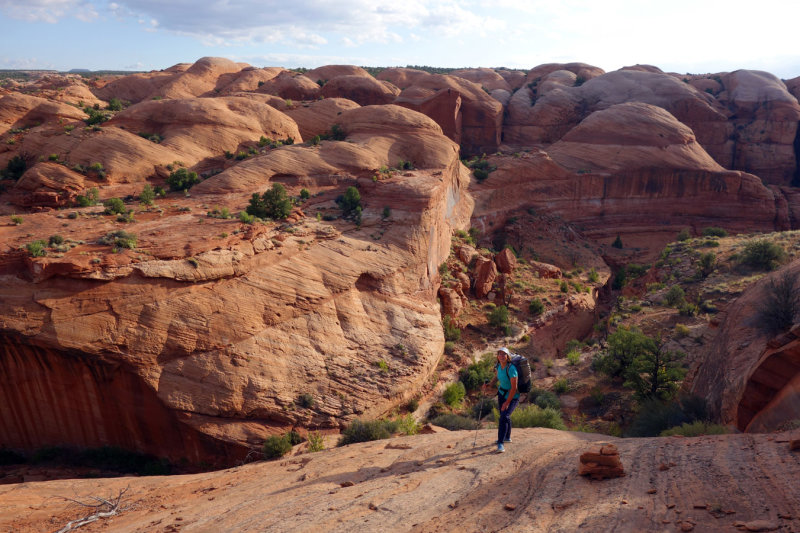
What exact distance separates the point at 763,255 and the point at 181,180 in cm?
3003

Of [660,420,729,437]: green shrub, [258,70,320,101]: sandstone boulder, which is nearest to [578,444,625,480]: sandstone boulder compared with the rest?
[660,420,729,437]: green shrub

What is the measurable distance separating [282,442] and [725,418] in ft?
39.4

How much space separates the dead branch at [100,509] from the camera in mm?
8453

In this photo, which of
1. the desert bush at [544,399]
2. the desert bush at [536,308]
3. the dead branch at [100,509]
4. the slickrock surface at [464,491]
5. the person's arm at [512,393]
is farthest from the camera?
the desert bush at [536,308]

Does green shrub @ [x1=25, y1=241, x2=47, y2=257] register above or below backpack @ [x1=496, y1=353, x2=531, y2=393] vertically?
above

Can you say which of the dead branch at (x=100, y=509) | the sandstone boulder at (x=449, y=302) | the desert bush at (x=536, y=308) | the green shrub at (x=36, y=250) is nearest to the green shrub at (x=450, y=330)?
the sandstone boulder at (x=449, y=302)

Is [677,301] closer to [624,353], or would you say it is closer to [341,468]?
[624,353]

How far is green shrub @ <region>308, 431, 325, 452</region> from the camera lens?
1345 centimetres

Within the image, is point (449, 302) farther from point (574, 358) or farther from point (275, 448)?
point (275, 448)

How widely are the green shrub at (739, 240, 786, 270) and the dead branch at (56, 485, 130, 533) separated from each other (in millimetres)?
27877

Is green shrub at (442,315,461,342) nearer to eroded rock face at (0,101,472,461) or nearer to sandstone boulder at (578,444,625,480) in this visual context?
eroded rock face at (0,101,472,461)

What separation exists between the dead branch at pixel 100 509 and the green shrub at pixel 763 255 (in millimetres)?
27877

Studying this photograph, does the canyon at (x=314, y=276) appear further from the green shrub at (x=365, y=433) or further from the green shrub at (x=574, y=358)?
the green shrub at (x=574, y=358)

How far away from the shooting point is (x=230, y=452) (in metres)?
14.0
